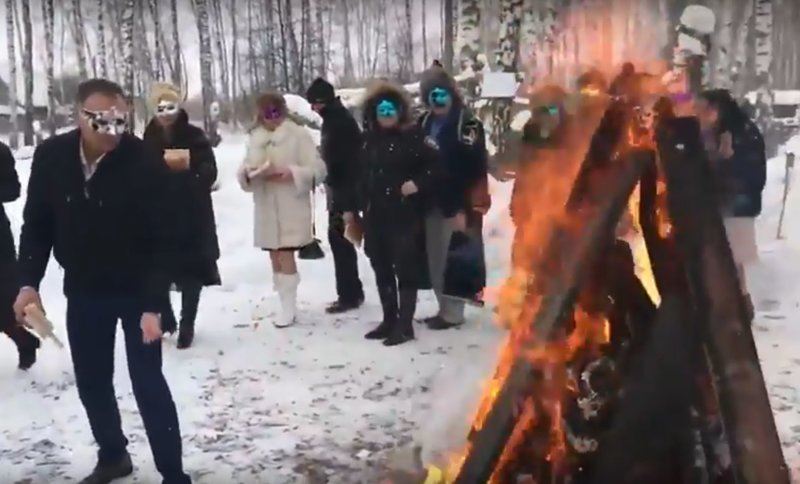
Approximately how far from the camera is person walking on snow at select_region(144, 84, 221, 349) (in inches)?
62.7

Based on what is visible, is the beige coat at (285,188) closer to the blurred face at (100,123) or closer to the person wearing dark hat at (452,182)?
the person wearing dark hat at (452,182)

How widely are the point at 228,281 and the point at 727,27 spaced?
48.0 inches

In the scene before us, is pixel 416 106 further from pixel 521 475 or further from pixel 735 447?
pixel 735 447

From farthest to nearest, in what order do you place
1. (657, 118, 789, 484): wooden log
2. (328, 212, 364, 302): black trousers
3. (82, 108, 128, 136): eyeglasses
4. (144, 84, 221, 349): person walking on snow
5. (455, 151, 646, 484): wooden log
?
(328, 212, 364, 302): black trousers < (144, 84, 221, 349): person walking on snow < (82, 108, 128, 136): eyeglasses < (455, 151, 646, 484): wooden log < (657, 118, 789, 484): wooden log

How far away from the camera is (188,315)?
217 centimetres

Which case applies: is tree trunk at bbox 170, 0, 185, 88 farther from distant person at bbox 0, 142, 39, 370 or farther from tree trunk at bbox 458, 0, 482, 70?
tree trunk at bbox 458, 0, 482, 70

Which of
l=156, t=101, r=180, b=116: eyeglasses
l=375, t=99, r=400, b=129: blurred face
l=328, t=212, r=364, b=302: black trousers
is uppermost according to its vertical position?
l=156, t=101, r=180, b=116: eyeglasses

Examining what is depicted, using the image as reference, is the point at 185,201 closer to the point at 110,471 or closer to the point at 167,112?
the point at 167,112

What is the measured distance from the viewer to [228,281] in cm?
222

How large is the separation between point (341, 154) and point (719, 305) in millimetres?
1498

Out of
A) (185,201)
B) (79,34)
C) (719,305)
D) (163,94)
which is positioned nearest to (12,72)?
(79,34)

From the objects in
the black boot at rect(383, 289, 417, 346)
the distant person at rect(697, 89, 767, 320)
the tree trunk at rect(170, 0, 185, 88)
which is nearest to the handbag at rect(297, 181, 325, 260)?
the black boot at rect(383, 289, 417, 346)

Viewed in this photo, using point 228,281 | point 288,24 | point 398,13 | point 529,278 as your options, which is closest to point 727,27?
point 398,13

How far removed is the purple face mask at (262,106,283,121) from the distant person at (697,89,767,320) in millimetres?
886
